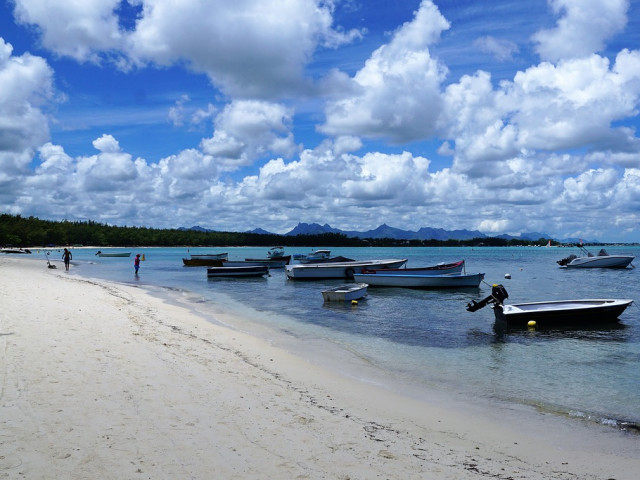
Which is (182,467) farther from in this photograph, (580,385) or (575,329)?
(575,329)

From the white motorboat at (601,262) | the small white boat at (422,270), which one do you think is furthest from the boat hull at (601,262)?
the small white boat at (422,270)

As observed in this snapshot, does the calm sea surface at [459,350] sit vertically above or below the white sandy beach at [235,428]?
below

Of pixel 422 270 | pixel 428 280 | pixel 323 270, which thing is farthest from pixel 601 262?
pixel 323 270

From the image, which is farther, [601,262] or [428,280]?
[601,262]

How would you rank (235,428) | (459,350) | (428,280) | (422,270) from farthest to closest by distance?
1. (422,270)
2. (428,280)
3. (459,350)
4. (235,428)

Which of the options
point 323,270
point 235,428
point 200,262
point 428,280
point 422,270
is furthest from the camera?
point 200,262

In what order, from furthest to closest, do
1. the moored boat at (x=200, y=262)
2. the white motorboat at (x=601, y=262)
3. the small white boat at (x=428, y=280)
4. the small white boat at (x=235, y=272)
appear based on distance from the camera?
the moored boat at (x=200, y=262) < the white motorboat at (x=601, y=262) < the small white boat at (x=235, y=272) < the small white boat at (x=428, y=280)

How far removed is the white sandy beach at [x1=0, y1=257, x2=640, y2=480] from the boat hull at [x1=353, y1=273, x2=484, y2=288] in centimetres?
2657

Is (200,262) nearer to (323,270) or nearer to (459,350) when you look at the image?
(323,270)

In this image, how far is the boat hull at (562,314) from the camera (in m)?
20.3

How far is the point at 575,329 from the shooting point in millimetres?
19984

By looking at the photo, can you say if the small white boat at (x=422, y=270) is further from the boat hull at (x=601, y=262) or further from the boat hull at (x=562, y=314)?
the boat hull at (x=601, y=262)

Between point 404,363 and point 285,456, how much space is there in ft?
→ 27.3

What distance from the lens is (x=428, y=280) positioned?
37625 mm
